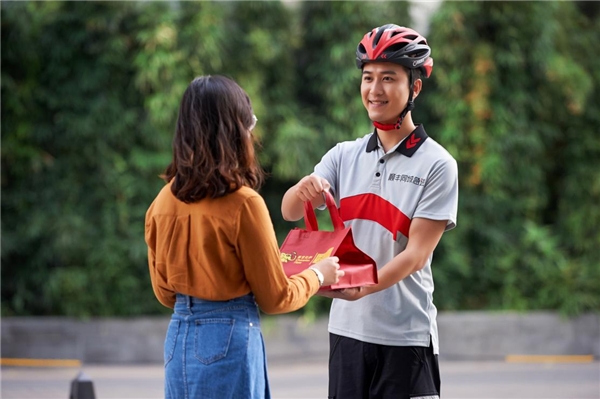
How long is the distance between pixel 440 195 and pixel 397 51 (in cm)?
54

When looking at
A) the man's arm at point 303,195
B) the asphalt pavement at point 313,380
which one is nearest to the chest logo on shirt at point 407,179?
the man's arm at point 303,195

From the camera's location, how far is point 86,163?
329 inches

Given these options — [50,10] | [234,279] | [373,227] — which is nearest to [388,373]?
[373,227]

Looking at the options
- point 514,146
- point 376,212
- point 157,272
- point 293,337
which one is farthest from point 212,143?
point 514,146

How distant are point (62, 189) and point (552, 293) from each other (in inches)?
195

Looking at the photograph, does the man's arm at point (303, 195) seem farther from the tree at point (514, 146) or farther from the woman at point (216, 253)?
the tree at point (514, 146)

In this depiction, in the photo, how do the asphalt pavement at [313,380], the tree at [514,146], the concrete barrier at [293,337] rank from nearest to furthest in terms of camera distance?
the asphalt pavement at [313,380] < the concrete barrier at [293,337] < the tree at [514,146]

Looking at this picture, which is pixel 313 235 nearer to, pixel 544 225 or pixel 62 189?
pixel 62 189

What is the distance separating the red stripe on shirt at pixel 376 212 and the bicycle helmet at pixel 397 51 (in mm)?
278

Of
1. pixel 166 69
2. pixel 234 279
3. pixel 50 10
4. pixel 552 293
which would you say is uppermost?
pixel 50 10

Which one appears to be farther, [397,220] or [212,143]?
[397,220]

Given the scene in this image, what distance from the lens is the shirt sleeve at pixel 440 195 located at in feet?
9.37

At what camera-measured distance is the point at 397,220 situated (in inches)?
114

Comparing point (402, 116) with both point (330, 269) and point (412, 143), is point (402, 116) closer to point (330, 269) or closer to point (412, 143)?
point (412, 143)
